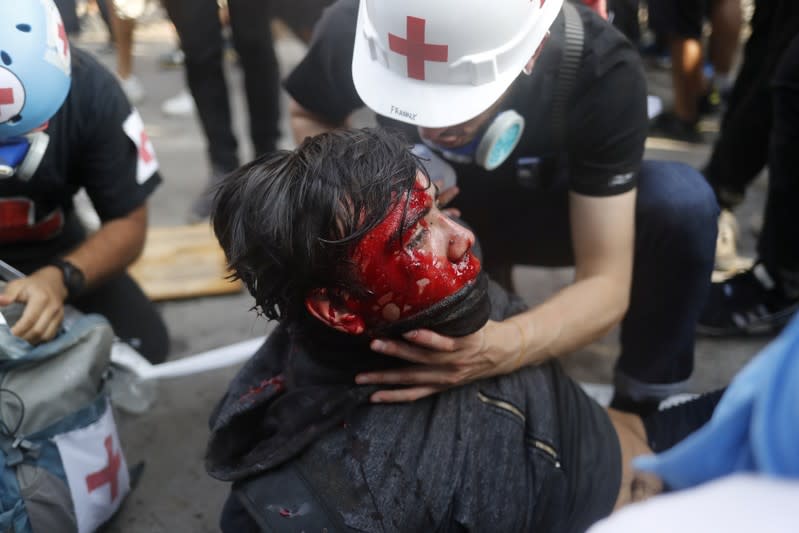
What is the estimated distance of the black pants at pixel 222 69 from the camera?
3.06 meters

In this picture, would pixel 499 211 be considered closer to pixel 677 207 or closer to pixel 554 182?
pixel 554 182

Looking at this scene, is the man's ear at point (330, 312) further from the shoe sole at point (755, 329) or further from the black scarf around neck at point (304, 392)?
the shoe sole at point (755, 329)

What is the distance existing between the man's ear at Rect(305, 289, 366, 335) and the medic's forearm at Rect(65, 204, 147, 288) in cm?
96

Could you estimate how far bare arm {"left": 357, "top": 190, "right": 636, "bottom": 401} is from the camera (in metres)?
1.35

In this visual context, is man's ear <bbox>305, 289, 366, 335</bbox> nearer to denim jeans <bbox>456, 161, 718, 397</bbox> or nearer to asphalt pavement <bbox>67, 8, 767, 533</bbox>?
asphalt pavement <bbox>67, 8, 767, 533</bbox>

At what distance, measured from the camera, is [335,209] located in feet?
3.86

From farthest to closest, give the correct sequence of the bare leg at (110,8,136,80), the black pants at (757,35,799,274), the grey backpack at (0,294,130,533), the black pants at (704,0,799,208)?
the bare leg at (110,8,136,80) < the black pants at (704,0,799,208) < the black pants at (757,35,799,274) < the grey backpack at (0,294,130,533)

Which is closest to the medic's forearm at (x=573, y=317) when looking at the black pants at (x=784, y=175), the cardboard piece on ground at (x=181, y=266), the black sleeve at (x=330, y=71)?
the black sleeve at (x=330, y=71)

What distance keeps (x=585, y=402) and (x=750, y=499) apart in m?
0.95

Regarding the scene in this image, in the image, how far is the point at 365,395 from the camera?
135 cm

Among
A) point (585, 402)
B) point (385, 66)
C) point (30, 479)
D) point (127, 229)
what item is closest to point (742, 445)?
point (585, 402)

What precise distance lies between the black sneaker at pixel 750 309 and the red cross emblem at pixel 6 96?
2.23 meters

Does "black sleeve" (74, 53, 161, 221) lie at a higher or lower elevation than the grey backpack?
higher

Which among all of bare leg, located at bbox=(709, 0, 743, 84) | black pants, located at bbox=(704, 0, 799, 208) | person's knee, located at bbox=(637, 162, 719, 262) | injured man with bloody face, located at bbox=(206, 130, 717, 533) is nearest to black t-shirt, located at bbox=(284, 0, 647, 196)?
person's knee, located at bbox=(637, 162, 719, 262)
